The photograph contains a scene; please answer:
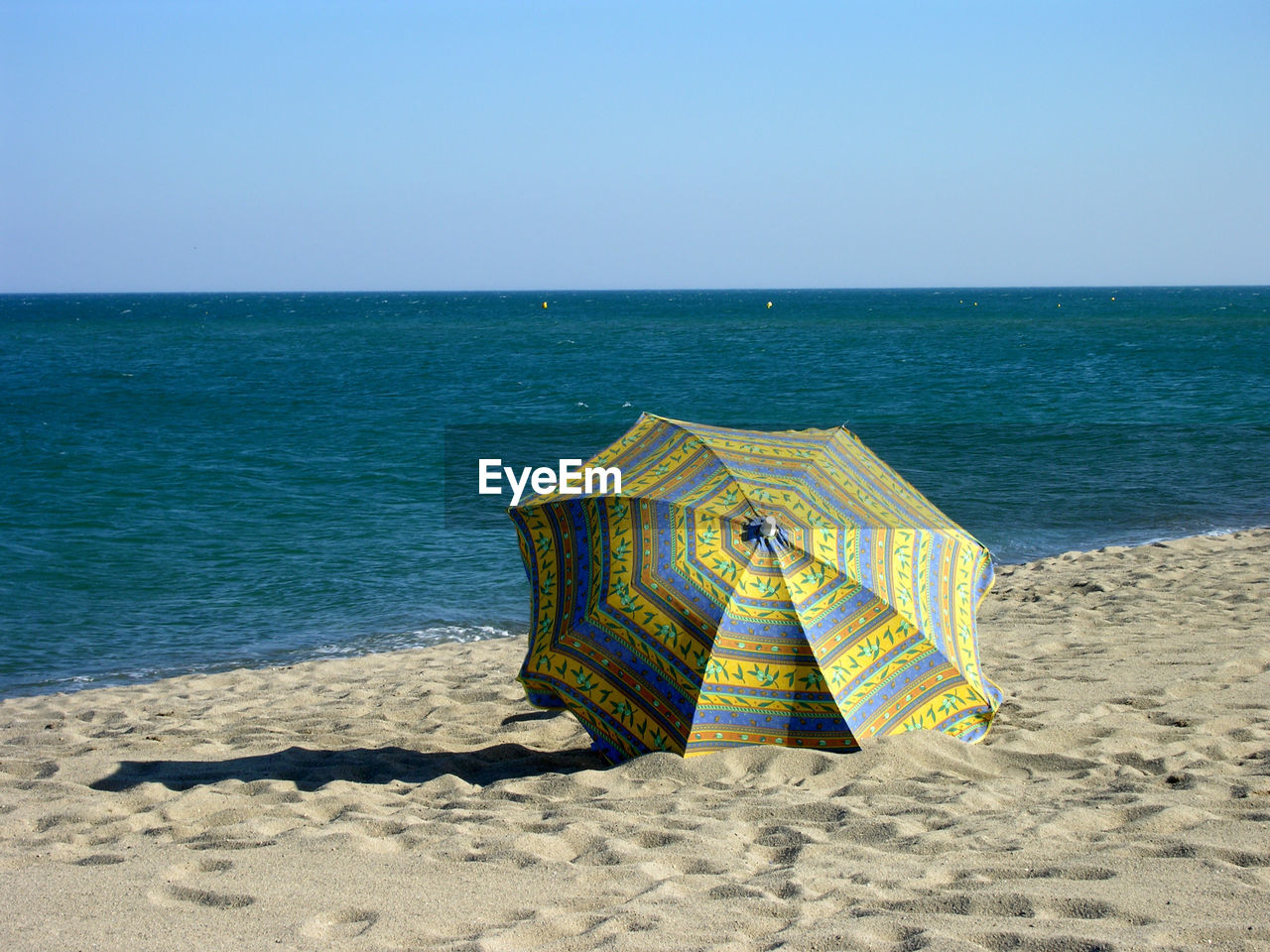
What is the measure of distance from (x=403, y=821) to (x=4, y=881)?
136cm

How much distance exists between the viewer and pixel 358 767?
5.58 meters

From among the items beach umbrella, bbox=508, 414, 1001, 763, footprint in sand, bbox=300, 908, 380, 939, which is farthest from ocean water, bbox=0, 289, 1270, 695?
footprint in sand, bbox=300, 908, 380, 939

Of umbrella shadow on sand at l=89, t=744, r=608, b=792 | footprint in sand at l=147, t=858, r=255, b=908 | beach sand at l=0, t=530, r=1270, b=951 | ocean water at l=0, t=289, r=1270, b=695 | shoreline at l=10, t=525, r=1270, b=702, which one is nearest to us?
beach sand at l=0, t=530, r=1270, b=951

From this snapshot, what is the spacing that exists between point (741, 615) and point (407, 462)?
1560 centimetres

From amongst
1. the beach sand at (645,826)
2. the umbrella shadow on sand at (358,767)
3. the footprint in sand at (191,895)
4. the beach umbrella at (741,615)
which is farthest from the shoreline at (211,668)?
A: the footprint in sand at (191,895)

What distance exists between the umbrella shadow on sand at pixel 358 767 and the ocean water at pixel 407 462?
3.53 m

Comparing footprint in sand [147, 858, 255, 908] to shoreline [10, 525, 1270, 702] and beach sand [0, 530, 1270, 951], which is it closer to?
beach sand [0, 530, 1270, 951]

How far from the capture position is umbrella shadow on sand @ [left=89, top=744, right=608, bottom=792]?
5.38 metres

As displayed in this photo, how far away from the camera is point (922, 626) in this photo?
504 cm

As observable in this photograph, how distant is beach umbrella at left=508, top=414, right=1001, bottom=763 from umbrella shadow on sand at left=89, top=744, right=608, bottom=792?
0.48 meters

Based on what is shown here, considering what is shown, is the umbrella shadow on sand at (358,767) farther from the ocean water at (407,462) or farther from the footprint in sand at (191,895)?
the ocean water at (407,462)

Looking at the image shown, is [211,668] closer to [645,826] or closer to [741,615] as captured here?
[741,615]

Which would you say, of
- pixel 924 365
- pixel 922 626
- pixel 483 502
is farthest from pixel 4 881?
pixel 924 365

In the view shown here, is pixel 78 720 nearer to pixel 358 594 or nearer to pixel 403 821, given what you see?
pixel 403 821
